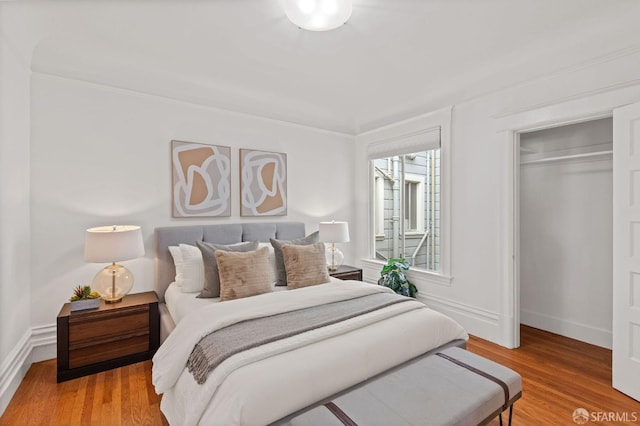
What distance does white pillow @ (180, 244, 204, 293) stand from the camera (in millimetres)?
2758

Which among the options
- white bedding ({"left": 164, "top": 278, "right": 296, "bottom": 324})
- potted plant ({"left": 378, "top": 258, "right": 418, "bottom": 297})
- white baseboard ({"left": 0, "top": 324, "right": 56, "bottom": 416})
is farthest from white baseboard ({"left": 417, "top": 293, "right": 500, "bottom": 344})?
white baseboard ({"left": 0, "top": 324, "right": 56, "bottom": 416})

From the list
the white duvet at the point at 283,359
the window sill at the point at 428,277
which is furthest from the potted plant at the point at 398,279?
the white duvet at the point at 283,359

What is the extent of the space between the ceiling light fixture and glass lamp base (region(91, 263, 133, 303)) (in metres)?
2.45

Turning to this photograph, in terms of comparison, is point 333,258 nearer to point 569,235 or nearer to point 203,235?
point 203,235

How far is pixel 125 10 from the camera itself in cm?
221

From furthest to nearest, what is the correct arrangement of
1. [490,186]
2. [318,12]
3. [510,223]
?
[490,186], [510,223], [318,12]

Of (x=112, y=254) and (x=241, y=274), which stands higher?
(x=112, y=254)

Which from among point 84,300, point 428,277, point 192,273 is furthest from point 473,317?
point 84,300

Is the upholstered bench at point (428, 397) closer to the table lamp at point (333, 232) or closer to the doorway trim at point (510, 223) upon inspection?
the doorway trim at point (510, 223)

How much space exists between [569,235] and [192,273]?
380 cm

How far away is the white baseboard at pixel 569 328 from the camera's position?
306cm

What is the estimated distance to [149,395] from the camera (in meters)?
2.25

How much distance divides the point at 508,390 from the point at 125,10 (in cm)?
337

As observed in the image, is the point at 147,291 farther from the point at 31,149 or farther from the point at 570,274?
the point at 570,274
